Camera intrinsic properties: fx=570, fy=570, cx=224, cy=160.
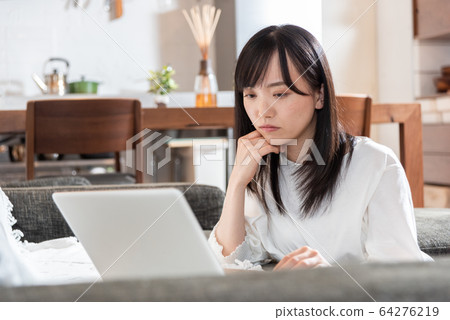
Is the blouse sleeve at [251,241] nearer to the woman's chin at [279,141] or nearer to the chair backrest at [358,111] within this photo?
the woman's chin at [279,141]

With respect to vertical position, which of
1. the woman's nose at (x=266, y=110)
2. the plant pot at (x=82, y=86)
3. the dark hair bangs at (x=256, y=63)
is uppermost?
the plant pot at (x=82, y=86)

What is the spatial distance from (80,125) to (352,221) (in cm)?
71

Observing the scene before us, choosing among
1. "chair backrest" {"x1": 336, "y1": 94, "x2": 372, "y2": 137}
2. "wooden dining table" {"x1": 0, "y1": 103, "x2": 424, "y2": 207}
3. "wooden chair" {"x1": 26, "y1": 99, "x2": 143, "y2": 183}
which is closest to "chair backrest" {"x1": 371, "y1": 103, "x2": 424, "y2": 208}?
"wooden dining table" {"x1": 0, "y1": 103, "x2": 424, "y2": 207}

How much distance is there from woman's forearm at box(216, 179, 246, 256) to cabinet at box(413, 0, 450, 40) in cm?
164

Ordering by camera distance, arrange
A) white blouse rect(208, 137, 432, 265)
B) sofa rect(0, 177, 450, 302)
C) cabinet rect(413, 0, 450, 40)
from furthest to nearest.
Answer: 1. cabinet rect(413, 0, 450, 40)
2. white blouse rect(208, 137, 432, 265)
3. sofa rect(0, 177, 450, 302)

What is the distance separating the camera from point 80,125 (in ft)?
3.64

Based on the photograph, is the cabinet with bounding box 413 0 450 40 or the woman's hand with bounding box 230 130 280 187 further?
the cabinet with bounding box 413 0 450 40

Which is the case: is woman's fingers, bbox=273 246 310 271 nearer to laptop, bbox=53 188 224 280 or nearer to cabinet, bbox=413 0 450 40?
laptop, bbox=53 188 224 280

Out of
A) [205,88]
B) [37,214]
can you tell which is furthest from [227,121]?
[37,214]

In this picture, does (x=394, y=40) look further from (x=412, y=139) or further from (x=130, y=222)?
(x=130, y=222)

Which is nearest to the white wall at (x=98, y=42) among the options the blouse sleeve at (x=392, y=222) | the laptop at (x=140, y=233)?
→ the blouse sleeve at (x=392, y=222)

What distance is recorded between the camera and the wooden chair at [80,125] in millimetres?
1084

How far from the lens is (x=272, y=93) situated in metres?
0.50

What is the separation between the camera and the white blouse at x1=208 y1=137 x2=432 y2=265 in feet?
1.60
